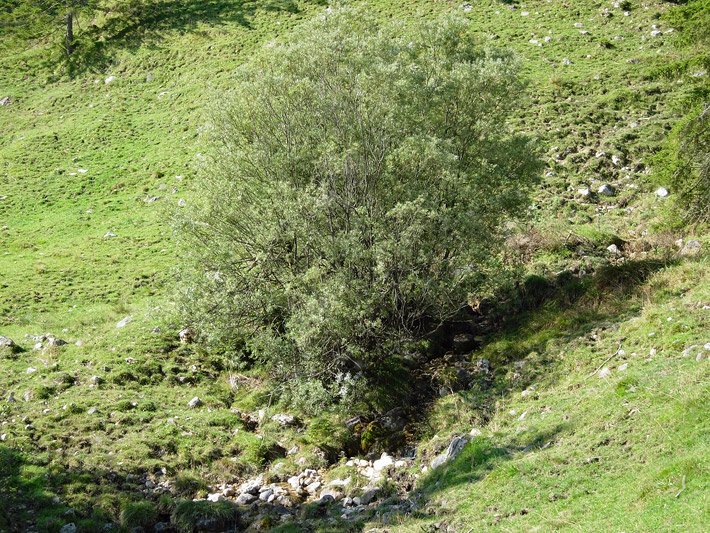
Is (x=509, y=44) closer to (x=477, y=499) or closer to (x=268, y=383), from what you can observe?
(x=268, y=383)

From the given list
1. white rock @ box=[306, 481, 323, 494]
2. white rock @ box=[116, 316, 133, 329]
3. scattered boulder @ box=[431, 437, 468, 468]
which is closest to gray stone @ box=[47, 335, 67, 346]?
white rock @ box=[116, 316, 133, 329]

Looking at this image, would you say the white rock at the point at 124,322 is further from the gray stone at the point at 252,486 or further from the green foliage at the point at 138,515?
the green foliage at the point at 138,515

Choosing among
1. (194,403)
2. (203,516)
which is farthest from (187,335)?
(203,516)

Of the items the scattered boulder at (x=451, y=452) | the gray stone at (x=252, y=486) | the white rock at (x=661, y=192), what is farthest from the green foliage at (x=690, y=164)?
the gray stone at (x=252, y=486)

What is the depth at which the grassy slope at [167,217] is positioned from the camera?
1470 cm

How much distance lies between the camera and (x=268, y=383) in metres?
20.0

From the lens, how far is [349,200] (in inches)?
739

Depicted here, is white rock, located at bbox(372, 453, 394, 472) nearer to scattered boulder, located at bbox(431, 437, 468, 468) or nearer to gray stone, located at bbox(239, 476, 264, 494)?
scattered boulder, located at bbox(431, 437, 468, 468)

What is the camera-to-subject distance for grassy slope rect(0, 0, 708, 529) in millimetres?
14695

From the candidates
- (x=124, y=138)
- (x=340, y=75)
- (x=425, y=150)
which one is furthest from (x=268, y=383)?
(x=124, y=138)

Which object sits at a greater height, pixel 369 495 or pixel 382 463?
pixel 369 495

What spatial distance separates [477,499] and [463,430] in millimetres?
3646

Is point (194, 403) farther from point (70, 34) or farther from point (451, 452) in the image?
point (70, 34)

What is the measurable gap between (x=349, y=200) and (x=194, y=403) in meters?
7.51
